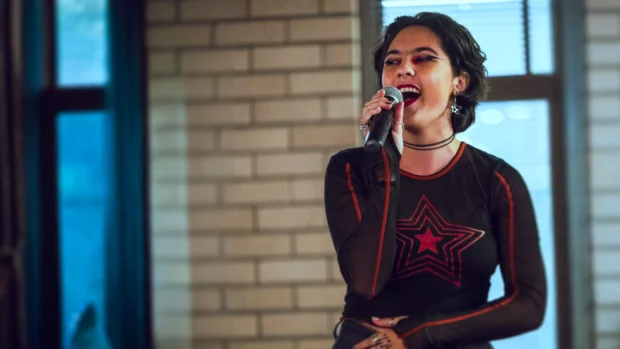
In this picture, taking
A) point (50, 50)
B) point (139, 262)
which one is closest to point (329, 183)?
point (139, 262)

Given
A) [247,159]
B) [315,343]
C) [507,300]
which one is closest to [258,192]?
[247,159]

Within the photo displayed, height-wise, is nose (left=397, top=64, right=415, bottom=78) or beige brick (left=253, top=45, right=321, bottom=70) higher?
beige brick (left=253, top=45, right=321, bottom=70)

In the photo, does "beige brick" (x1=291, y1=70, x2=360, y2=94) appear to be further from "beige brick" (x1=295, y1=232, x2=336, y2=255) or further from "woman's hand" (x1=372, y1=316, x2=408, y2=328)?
"woman's hand" (x1=372, y1=316, x2=408, y2=328)

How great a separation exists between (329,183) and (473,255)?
349 millimetres

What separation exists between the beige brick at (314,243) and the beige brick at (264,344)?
0.76 feet

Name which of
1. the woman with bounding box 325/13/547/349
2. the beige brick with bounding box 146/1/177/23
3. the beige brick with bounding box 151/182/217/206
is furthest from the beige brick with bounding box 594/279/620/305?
the beige brick with bounding box 146/1/177/23

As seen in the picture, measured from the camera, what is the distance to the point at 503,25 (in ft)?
5.03

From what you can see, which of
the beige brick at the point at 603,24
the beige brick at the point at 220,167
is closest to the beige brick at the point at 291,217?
the beige brick at the point at 220,167

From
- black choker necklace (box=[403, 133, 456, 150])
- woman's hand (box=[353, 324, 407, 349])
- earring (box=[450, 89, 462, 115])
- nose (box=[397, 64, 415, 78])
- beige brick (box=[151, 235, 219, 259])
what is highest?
nose (box=[397, 64, 415, 78])

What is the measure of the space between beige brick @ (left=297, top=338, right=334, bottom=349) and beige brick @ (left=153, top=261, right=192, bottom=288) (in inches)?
13.0

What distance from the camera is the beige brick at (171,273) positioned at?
1.69 metres

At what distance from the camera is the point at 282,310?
1638 mm

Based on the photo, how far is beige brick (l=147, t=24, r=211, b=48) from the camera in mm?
1659

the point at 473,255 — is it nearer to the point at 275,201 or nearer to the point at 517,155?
the point at 517,155
